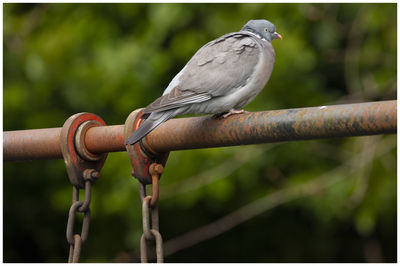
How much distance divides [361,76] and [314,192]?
915 millimetres

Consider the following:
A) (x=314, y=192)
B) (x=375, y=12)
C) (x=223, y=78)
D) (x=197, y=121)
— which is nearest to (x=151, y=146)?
(x=197, y=121)

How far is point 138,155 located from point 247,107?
193 cm

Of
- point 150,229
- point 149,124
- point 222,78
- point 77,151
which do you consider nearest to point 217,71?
point 222,78

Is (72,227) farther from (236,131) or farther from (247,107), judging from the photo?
(247,107)

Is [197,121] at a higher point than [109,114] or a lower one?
lower

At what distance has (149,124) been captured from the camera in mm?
1587

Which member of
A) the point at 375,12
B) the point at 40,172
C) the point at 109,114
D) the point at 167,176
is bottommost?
the point at 167,176

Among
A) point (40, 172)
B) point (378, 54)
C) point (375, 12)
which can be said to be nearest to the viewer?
point (375, 12)

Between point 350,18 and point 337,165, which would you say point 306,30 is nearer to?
point 350,18

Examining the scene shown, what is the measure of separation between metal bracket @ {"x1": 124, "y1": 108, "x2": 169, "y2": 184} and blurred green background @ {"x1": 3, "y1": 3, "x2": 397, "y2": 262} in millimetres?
1731

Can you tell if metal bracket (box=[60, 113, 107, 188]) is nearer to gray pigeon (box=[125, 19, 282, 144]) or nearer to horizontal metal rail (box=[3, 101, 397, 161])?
horizontal metal rail (box=[3, 101, 397, 161])

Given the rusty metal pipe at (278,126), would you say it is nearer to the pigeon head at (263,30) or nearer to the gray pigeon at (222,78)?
the gray pigeon at (222,78)

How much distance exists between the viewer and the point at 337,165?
3865 mm

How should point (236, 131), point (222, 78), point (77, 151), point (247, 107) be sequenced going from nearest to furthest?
1. point (236, 131)
2. point (77, 151)
3. point (222, 78)
4. point (247, 107)
